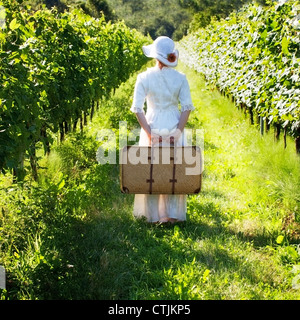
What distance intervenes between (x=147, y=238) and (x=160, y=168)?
0.64 meters

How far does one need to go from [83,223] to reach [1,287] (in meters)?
1.49

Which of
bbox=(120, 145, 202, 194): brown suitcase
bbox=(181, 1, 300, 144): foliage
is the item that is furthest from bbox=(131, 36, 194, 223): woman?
bbox=(181, 1, 300, 144): foliage

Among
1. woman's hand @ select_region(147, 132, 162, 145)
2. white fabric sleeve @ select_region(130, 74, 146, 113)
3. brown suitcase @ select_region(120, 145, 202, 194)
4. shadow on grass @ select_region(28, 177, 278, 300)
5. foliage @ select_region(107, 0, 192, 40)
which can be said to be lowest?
shadow on grass @ select_region(28, 177, 278, 300)

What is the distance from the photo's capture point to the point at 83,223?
453cm

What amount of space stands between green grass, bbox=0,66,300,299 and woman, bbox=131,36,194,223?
0.20m

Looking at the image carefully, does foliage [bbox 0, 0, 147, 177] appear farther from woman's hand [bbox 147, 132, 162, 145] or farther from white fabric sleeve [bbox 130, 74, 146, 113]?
woman's hand [bbox 147, 132, 162, 145]

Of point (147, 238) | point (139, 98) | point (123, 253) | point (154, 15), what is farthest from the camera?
point (154, 15)

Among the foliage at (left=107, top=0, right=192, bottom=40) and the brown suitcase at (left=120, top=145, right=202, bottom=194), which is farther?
the foliage at (left=107, top=0, right=192, bottom=40)

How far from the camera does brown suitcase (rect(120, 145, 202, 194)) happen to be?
13.9ft

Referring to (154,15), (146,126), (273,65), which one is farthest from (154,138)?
(154,15)

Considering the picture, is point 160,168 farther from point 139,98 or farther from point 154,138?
point 139,98

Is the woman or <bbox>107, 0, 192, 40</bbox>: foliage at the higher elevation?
<bbox>107, 0, 192, 40</bbox>: foliage

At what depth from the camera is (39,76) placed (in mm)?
4035

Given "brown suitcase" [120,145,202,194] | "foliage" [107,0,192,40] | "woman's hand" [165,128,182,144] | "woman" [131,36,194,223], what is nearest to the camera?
"brown suitcase" [120,145,202,194]
